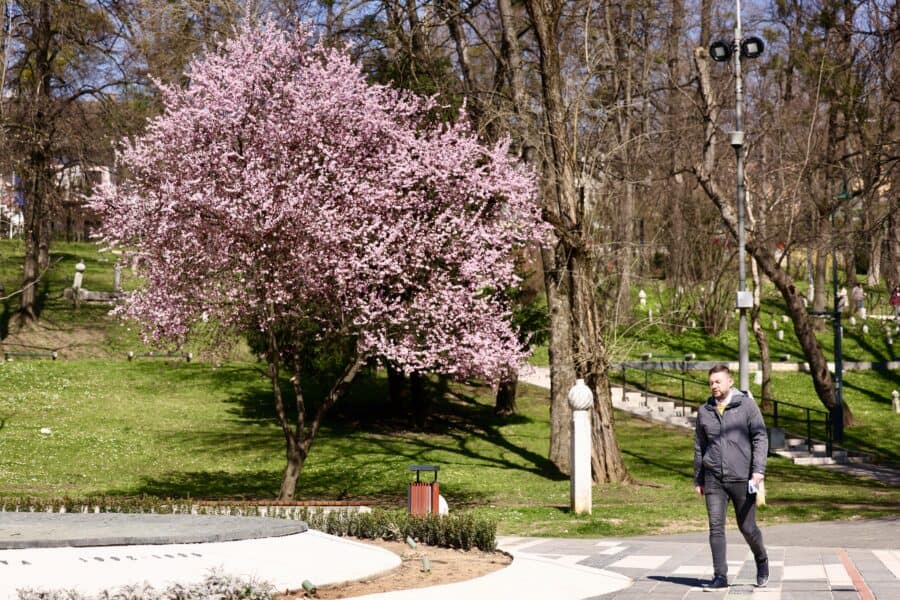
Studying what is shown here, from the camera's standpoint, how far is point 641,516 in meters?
18.5

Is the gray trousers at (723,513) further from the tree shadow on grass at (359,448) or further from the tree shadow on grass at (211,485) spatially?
the tree shadow on grass at (211,485)

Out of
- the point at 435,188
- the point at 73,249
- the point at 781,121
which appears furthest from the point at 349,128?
the point at 73,249

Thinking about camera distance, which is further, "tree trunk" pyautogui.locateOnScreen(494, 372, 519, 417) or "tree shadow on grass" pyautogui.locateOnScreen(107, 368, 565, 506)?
"tree trunk" pyautogui.locateOnScreen(494, 372, 519, 417)

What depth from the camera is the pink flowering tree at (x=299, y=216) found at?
17.7 metres

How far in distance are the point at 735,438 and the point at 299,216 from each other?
9.19 metres

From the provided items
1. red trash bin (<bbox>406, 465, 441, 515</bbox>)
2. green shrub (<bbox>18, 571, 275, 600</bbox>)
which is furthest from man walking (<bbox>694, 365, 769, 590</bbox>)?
red trash bin (<bbox>406, 465, 441, 515</bbox>)

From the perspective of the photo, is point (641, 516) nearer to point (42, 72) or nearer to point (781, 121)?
point (781, 121)

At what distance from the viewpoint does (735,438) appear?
9906mm

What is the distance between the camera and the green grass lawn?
68.7ft

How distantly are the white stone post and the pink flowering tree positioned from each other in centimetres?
210

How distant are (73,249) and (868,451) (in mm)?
44462

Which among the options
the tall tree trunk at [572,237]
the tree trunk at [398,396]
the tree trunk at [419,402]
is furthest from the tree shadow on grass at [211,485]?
the tree trunk at [398,396]

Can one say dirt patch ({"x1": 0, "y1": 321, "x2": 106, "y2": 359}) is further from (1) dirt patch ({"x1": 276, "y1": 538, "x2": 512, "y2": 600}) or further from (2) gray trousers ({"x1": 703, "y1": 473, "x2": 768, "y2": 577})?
(2) gray trousers ({"x1": 703, "y1": 473, "x2": 768, "y2": 577})

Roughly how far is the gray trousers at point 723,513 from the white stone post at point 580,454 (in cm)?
871
